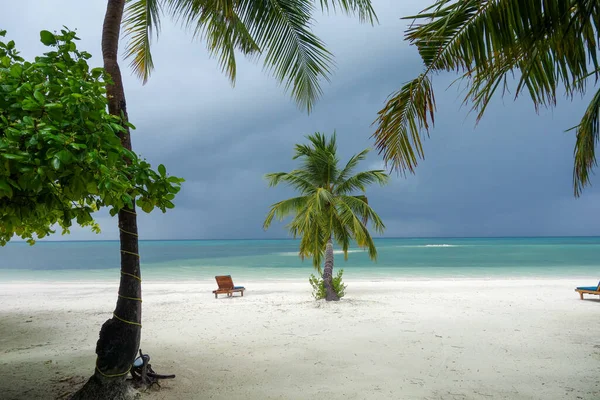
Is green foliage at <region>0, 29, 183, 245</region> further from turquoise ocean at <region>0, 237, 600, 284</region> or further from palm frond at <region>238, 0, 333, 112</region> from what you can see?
turquoise ocean at <region>0, 237, 600, 284</region>

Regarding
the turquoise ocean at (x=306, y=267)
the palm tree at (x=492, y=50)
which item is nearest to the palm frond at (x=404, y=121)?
the palm tree at (x=492, y=50)

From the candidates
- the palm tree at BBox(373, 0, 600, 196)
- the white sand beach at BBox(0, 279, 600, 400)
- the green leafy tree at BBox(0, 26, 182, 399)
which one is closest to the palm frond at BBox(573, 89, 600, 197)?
the palm tree at BBox(373, 0, 600, 196)

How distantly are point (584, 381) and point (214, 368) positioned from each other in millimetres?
4636

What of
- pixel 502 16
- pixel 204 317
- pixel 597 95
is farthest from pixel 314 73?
pixel 204 317

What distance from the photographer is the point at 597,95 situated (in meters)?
5.00

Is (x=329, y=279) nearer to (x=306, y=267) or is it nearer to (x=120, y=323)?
(x=120, y=323)

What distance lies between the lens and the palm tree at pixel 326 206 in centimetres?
1095

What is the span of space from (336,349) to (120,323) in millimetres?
3478

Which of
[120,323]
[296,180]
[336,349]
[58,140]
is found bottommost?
[336,349]

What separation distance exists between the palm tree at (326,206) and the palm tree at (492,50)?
663 centimetres


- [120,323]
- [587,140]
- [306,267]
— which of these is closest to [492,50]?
[587,140]

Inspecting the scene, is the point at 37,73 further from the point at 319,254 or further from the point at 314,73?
the point at 319,254

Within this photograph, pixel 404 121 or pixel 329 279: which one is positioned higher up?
pixel 404 121

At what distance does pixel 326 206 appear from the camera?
11227 millimetres
